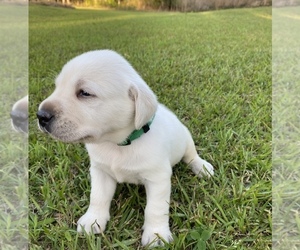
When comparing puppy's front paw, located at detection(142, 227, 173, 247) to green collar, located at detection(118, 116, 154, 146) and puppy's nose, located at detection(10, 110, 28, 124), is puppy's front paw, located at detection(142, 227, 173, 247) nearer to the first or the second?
green collar, located at detection(118, 116, 154, 146)

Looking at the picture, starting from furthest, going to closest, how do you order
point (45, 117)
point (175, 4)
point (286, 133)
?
point (175, 4)
point (286, 133)
point (45, 117)

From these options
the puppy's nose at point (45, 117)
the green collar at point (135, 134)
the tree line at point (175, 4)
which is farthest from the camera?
the tree line at point (175, 4)

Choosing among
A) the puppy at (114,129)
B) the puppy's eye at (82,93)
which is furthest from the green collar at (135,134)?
the puppy's eye at (82,93)

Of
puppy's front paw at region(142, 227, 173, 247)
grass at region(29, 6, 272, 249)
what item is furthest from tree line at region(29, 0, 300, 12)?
puppy's front paw at region(142, 227, 173, 247)

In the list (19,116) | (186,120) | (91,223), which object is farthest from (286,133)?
(19,116)

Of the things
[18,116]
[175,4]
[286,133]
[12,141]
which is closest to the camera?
[18,116]

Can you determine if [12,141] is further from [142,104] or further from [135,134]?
[142,104]

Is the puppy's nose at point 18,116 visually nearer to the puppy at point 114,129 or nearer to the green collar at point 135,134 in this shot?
the puppy at point 114,129
